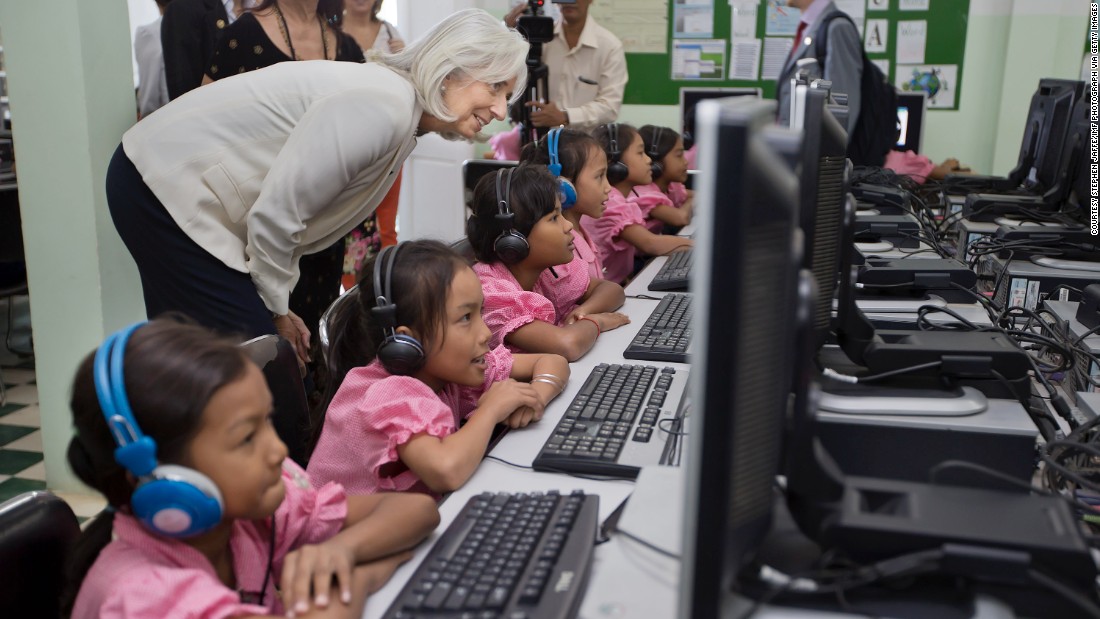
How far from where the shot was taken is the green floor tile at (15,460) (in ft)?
8.85

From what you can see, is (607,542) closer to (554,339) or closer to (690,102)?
(554,339)

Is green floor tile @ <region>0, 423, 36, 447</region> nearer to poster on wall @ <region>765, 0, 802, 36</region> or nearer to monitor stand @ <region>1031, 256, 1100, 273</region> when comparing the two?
monitor stand @ <region>1031, 256, 1100, 273</region>

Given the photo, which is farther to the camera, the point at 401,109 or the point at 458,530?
the point at 401,109

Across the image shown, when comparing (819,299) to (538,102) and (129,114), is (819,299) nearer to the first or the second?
(129,114)

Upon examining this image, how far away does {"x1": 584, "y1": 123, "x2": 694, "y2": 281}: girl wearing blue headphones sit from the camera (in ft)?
9.56

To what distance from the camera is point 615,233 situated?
293 centimetres

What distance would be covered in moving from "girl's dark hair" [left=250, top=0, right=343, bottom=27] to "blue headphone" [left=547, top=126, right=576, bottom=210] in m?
0.62

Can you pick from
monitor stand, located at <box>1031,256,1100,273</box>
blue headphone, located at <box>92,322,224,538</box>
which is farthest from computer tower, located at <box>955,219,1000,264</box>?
blue headphone, located at <box>92,322,224,538</box>

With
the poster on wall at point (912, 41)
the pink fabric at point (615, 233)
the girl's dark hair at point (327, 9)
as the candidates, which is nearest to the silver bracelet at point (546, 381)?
the girl's dark hair at point (327, 9)

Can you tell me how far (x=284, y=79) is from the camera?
1.69m

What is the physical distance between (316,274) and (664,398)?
3.58 ft

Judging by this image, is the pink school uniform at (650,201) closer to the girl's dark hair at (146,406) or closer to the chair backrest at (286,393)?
the chair backrest at (286,393)

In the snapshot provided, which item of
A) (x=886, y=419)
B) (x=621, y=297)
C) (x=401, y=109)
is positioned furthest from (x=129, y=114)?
(x=886, y=419)

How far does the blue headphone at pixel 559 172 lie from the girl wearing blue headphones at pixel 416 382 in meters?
0.83
